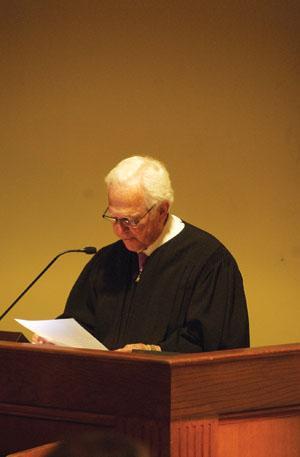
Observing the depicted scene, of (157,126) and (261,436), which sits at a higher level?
(157,126)

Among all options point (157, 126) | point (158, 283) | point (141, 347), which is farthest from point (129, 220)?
point (157, 126)

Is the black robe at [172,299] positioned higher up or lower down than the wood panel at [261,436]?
higher up

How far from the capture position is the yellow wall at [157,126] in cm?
521

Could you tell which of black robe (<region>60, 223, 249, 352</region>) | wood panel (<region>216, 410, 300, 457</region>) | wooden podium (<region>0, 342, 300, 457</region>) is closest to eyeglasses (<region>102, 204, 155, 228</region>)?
black robe (<region>60, 223, 249, 352</region>)

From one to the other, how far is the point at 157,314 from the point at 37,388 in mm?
741

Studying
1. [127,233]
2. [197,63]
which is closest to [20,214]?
[197,63]

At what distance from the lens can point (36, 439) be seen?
9.19ft

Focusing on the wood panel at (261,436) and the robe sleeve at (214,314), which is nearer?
the wood panel at (261,436)

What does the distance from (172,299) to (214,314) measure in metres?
0.19

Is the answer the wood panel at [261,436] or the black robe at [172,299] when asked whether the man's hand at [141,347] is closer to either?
the black robe at [172,299]

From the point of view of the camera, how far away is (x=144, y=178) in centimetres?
343

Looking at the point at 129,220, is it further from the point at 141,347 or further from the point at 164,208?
the point at 141,347

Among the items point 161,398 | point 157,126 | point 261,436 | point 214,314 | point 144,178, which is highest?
point 157,126

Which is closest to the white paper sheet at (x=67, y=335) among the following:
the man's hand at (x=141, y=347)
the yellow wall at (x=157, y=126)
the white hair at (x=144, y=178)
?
the man's hand at (x=141, y=347)
